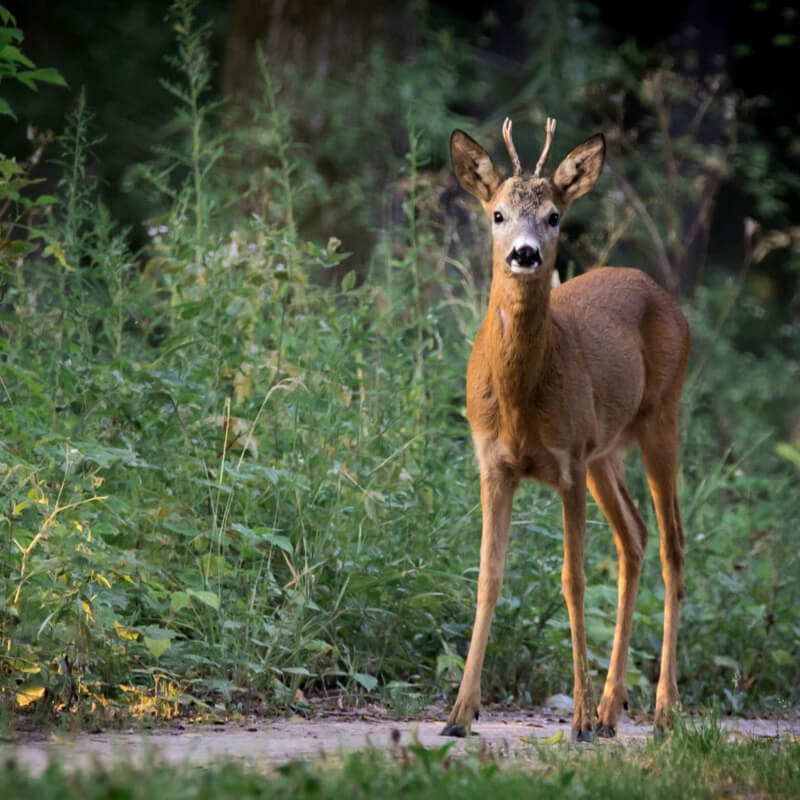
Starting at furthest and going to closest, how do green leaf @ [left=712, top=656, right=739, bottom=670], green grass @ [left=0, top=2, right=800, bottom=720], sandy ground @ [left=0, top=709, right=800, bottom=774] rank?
1. green leaf @ [left=712, top=656, right=739, bottom=670]
2. green grass @ [left=0, top=2, right=800, bottom=720]
3. sandy ground @ [left=0, top=709, right=800, bottom=774]

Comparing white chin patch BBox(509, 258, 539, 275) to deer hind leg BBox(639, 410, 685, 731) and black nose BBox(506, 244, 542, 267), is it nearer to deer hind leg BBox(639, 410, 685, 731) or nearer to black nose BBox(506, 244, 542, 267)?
black nose BBox(506, 244, 542, 267)

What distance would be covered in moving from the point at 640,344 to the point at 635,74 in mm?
10817

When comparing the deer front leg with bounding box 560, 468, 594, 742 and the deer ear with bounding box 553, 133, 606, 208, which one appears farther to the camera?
the deer ear with bounding box 553, 133, 606, 208

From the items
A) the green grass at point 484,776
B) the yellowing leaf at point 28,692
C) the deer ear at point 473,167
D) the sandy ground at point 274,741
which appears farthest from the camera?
the deer ear at point 473,167

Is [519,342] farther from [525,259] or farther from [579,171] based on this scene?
[579,171]

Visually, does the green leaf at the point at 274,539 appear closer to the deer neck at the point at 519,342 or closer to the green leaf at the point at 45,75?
the deer neck at the point at 519,342

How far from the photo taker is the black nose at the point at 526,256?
219 inches

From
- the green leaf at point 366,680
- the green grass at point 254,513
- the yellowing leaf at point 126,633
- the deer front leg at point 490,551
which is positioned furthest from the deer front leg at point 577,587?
the yellowing leaf at point 126,633

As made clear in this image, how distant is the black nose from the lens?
18.3 ft

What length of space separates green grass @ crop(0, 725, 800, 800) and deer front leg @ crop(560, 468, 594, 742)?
0.38 meters

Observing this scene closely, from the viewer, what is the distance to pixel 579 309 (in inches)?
270

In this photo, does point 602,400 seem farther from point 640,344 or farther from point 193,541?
point 193,541

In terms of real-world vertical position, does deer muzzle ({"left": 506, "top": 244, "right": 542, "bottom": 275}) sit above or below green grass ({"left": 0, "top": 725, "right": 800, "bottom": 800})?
above

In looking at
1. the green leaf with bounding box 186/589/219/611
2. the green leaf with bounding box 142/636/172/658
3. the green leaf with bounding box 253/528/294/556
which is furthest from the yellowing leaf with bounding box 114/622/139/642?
the green leaf with bounding box 253/528/294/556
